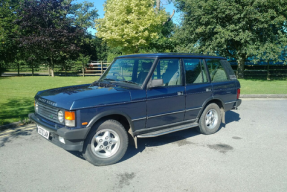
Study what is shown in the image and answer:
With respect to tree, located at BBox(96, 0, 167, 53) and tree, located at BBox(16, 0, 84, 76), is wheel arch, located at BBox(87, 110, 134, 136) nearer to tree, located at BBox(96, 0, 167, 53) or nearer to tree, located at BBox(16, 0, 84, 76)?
tree, located at BBox(96, 0, 167, 53)

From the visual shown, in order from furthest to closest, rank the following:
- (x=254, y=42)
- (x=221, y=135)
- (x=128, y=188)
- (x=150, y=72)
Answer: (x=254, y=42) → (x=221, y=135) → (x=150, y=72) → (x=128, y=188)

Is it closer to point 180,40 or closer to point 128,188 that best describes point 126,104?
point 128,188

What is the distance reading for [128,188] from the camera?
3410 millimetres

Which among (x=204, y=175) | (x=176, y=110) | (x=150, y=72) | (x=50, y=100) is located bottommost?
(x=204, y=175)

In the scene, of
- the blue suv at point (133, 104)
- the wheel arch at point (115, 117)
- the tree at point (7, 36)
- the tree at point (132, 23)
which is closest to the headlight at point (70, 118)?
the blue suv at point (133, 104)

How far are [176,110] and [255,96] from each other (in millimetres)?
7905

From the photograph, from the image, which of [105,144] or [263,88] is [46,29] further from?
[105,144]

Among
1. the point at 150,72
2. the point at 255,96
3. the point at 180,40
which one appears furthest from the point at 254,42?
the point at 150,72

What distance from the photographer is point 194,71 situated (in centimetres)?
552

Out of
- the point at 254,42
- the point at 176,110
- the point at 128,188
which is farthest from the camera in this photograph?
the point at 254,42

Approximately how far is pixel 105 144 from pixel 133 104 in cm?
86

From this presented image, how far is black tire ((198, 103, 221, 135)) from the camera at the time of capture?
225 inches

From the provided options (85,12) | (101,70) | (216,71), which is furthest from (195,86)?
(85,12)

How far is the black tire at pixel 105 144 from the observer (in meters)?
3.99
